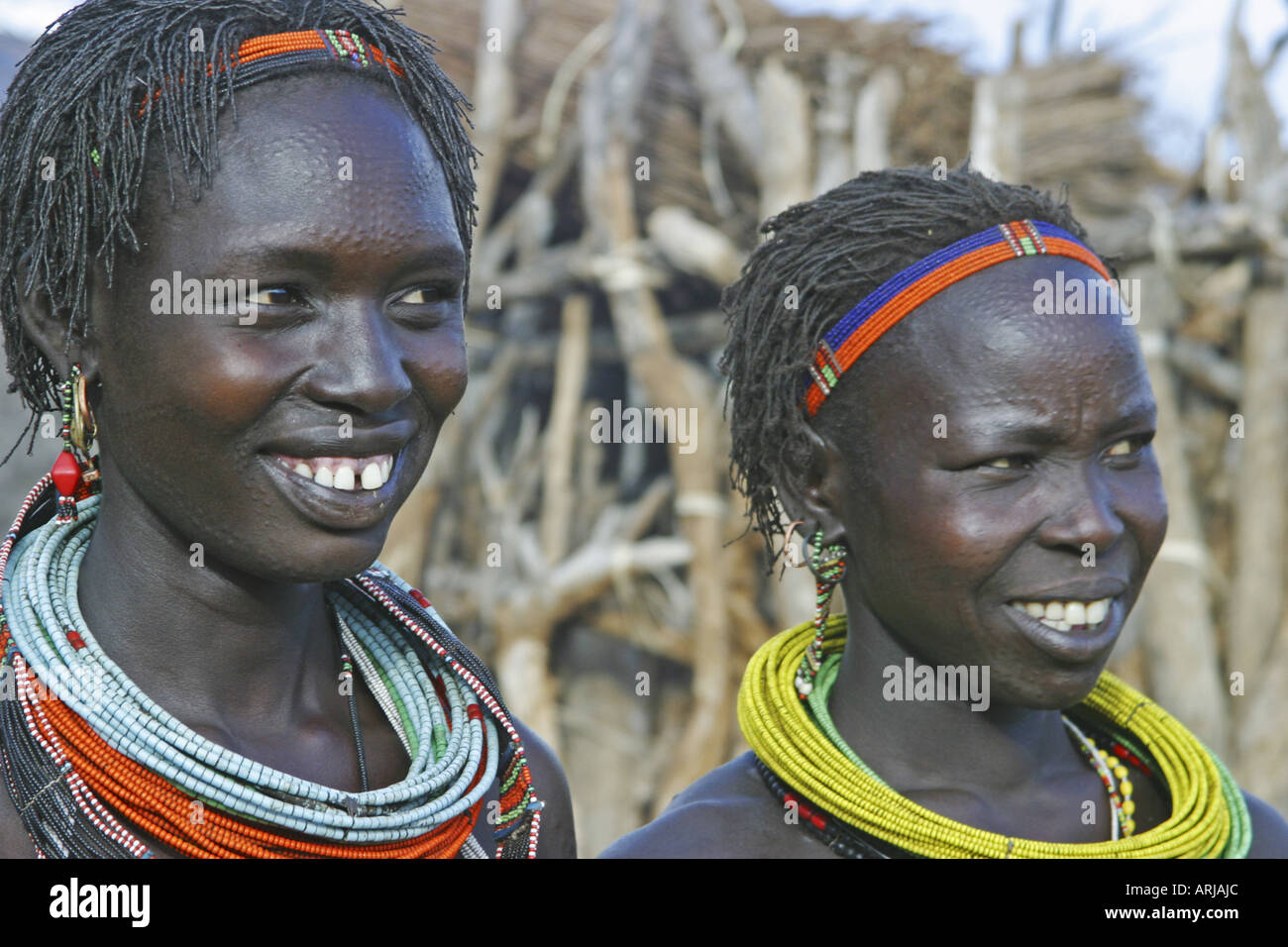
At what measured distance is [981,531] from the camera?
8.34 feet

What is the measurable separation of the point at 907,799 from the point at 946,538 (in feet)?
1.61

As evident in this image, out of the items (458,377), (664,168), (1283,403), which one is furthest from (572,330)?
(458,377)

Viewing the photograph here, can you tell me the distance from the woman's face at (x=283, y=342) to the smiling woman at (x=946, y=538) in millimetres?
869

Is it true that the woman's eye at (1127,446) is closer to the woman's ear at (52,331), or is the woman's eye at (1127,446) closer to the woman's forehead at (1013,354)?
the woman's forehead at (1013,354)

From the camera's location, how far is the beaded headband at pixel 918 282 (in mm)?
2678

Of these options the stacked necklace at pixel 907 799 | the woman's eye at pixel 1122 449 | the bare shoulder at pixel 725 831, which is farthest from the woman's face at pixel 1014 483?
the bare shoulder at pixel 725 831

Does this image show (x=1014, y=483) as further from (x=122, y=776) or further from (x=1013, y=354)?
(x=122, y=776)

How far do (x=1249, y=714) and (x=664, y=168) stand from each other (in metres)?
3.40

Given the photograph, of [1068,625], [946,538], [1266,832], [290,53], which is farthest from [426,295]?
[1266,832]

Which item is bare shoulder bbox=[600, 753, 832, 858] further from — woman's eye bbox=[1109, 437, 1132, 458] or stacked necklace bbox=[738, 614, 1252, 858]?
woman's eye bbox=[1109, 437, 1132, 458]

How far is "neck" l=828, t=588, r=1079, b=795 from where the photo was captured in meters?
2.75

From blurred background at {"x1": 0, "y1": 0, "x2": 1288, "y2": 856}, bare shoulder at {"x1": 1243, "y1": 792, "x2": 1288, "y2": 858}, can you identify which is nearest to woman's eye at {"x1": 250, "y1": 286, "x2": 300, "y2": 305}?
bare shoulder at {"x1": 1243, "y1": 792, "x2": 1288, "y2": 858}

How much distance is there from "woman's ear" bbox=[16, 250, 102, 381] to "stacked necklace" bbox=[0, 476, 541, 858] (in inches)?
11.1

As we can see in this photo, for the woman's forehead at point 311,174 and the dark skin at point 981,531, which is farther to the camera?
the dark skin at point 981,531
